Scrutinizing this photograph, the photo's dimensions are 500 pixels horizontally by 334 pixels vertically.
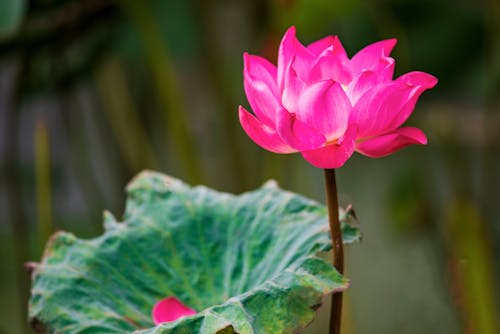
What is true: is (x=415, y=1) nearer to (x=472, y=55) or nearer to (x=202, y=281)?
(x=472, y=55)

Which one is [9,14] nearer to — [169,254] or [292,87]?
[169,254]

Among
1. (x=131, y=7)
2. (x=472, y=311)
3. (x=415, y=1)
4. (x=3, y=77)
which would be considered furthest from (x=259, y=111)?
(x=3, y=77)

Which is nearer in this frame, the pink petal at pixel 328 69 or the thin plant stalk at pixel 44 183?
the pink petal at pixel 328 69

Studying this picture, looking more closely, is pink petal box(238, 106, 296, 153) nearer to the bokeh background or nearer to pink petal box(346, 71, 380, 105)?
pink petal box(346, 71, 380, 105)

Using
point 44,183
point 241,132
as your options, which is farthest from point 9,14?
point 241,132

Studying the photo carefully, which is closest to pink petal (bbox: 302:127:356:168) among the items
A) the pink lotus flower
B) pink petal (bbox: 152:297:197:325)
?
the pink lotus flower

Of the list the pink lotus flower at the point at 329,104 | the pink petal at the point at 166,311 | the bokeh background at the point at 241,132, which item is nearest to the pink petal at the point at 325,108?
the pink lotus flower at the point at 329,104

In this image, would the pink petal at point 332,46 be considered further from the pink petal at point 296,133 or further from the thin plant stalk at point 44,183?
the thin plant stalk at point 44,183
